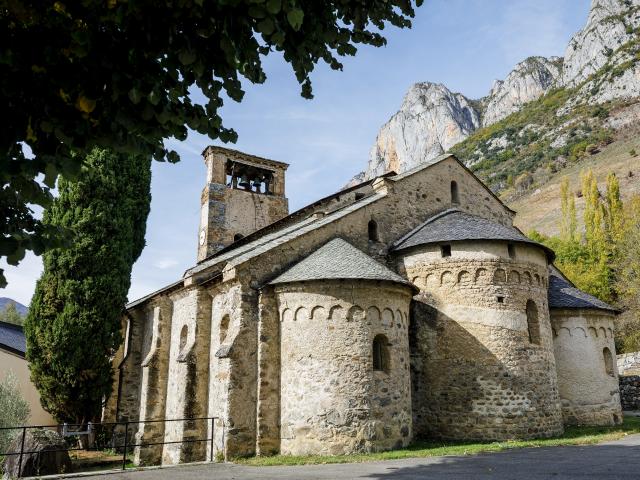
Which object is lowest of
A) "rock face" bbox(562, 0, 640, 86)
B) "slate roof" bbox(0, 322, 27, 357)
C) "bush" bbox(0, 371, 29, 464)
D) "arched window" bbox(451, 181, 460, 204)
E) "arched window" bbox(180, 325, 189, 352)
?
"bush" bbox(0, 371, 29, 464)

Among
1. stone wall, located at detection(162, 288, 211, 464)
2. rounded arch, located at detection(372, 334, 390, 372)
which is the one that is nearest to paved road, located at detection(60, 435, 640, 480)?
stone wall, located at detection(162, 288, 211, 464)

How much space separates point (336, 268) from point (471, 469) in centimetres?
588

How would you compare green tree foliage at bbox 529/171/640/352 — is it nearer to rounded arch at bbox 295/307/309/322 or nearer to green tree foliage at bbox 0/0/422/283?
rounded arch at bbox 295/307/309/322

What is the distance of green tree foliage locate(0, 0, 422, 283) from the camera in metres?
4.47

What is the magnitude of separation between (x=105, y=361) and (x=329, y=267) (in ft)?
33.2

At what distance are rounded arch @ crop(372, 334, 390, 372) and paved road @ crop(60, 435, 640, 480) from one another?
2.71 meters

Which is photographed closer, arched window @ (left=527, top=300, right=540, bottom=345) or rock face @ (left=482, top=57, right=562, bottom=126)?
arched window @ (left=527, top=300, right=540, bottom=345)

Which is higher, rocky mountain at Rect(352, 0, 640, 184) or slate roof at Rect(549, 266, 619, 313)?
rocky mountain at Rect(352, 0, 640, 184)

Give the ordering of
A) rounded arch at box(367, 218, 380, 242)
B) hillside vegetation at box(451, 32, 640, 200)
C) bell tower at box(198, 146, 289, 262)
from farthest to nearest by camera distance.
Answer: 1. hillside vegetation at box(451, 32, 640, 200)
2. bell tower at box(198, 146, 289, 262)
3. rounded arch at box(367, 218, 380, 242)

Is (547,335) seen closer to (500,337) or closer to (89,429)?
(500,337)

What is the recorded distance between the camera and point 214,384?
45.6 feet

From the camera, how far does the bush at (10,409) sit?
16.3 meters

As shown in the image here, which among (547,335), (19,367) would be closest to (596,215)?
(547,335)

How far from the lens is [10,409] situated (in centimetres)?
1725
